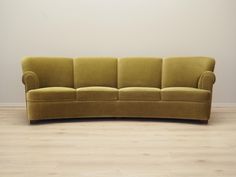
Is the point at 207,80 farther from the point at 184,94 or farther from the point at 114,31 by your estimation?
the point at 114,31

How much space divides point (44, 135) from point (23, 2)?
2.77 m

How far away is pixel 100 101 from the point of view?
4250 millimetres

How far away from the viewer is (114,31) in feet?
17.4

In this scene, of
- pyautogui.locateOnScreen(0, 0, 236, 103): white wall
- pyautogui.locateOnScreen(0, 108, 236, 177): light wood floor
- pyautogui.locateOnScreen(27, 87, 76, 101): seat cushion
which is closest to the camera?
pyautogui.locateOnScreen(0, 108, 236, 177): light wood floor

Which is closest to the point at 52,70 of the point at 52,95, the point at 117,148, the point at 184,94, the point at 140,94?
the point at 52,95

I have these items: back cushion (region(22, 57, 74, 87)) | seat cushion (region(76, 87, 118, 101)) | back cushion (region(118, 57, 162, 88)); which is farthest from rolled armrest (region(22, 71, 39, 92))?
back cushion (region(118, 57, 162, 88))

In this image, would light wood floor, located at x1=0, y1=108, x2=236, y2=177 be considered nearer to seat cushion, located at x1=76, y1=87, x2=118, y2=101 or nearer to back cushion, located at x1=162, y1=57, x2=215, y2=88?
seat cushion, located at x1=76, y1=87, x2=118, y2=101

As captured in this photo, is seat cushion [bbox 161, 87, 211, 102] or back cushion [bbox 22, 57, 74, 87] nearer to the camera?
seat cushion [bbox 161, 87, 211, 102]

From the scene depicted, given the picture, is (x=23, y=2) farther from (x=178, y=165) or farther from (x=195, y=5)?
(x=178, y=165)

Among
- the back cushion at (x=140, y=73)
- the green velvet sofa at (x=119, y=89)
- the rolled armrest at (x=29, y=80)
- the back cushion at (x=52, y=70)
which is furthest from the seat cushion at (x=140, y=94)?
the rolled armrest at (x=29, y=80)

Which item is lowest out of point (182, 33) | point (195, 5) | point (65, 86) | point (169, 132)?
point (169, 132)

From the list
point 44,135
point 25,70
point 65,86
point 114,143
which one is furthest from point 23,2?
point 114,143

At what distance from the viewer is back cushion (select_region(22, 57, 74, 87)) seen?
463 cm

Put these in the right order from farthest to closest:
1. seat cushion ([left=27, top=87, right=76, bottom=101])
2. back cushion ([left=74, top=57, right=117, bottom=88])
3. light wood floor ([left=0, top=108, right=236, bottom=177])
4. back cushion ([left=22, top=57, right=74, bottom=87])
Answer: back cushion ([left=74, top=57, right=117, bottom=88]), back cushion ([left=22, top=57, right=74, bottom=87]), seat cushion ([left=27, top=87, right=76, bottom=101]), light wood floor ([left=0, top=108, right=236, bottom=177])
